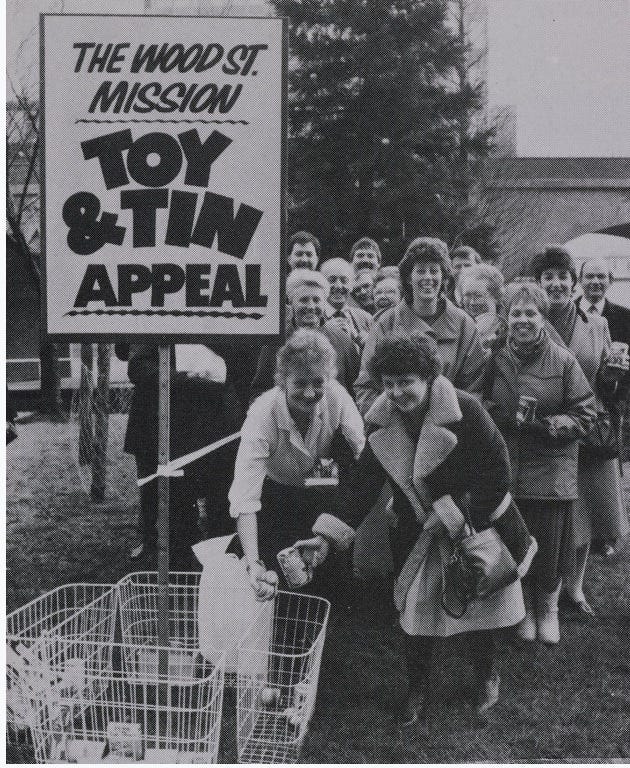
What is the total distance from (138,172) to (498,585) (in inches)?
78.2

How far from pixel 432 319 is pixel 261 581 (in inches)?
49.4

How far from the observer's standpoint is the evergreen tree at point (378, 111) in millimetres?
3664

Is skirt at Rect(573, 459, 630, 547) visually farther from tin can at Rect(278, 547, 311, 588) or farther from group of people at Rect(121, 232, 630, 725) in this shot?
tin can at Rect(278, 547, 311, 588)

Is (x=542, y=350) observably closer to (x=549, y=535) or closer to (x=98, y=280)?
(x=549, y=535)

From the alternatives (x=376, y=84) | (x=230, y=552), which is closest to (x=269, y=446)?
(x=230, y=552)

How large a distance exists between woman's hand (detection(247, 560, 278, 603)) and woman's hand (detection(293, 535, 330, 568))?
0.16 m

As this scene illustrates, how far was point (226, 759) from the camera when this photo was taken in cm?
322

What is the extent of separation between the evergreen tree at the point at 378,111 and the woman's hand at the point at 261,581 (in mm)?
Result: 1569

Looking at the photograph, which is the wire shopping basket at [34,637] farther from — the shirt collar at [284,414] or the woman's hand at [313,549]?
the shirt collar at [284,414]

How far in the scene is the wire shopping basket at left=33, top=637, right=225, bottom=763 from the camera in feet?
10.1

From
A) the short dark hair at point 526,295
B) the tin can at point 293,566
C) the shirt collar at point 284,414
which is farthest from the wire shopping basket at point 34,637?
the short dark hair at point 526,295

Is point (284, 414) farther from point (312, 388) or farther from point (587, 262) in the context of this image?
point (587, 262)

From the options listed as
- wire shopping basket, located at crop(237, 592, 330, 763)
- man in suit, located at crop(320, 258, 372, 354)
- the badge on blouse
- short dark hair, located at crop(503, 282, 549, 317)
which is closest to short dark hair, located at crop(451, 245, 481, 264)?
short dark hair, located at crop(503, 282, 549, 317)

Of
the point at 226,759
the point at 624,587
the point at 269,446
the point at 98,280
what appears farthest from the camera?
the point at 624,587
